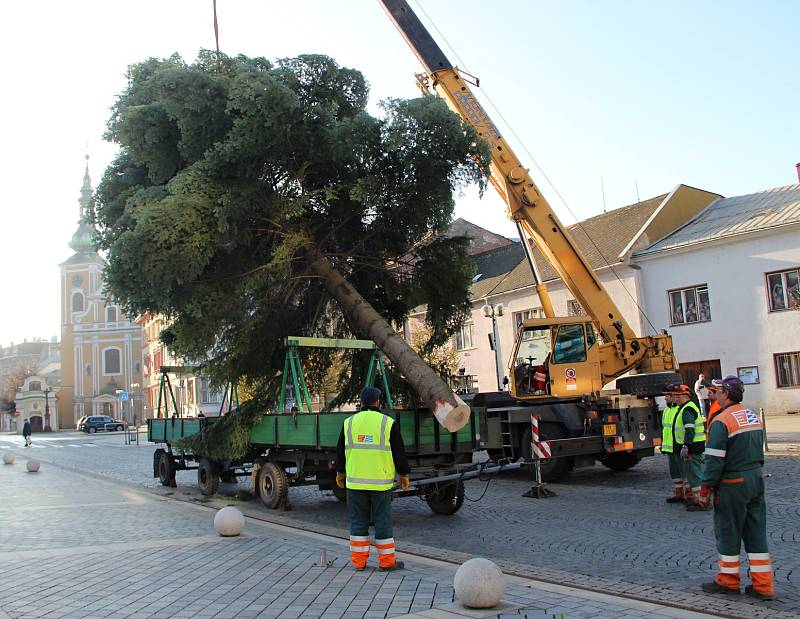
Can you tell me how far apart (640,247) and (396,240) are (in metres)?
19.1

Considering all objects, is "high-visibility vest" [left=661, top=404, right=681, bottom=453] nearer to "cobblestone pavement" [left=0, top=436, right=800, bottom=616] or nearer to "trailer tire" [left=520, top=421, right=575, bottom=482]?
"cobblestone pavement" [left=0, top=436, right=800, bottom=616]

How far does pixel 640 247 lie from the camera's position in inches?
1193

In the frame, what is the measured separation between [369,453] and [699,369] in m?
24.0

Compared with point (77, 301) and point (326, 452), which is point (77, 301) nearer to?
point (77, 301)

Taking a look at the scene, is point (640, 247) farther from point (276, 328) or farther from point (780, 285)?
point (276, 328)

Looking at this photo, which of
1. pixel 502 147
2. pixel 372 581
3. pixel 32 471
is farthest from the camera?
pixel 32 471

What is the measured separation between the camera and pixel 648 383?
1442 centimetres

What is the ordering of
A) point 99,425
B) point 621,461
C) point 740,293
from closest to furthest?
point 621,461
point 740,293
point 99,425

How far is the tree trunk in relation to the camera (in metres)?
10.7

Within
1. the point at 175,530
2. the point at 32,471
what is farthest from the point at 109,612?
the point at 32,471

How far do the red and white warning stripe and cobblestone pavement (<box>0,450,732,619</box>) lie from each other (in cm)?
491

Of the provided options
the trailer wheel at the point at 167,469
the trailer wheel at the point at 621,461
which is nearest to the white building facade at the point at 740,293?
the trailer wheel at the point at 621,461

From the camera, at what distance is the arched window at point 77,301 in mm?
86312

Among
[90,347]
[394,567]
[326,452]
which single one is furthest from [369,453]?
[90,347]
